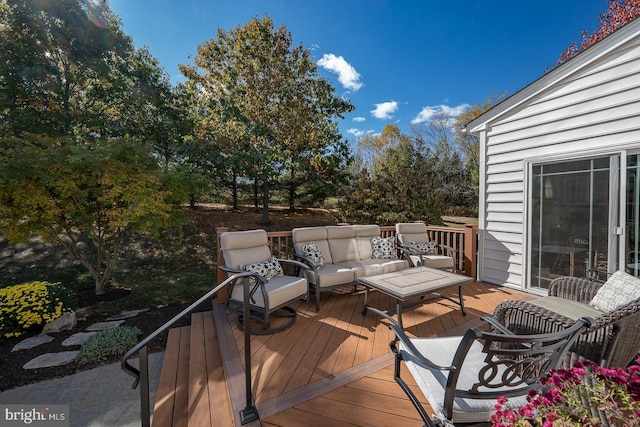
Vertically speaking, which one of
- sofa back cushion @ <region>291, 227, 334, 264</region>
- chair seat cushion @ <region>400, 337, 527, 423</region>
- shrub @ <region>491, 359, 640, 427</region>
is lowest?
chair seat cushion @ <region>400, 337, 527, 423</region>

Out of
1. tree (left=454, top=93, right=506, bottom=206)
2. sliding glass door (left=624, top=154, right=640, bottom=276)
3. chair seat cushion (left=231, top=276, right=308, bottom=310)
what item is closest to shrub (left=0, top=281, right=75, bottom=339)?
chair seat cushion (left=231, top=276, right=308, bottom=310)

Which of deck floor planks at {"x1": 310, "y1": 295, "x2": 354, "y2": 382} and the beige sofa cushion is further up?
the beige sofa cushion

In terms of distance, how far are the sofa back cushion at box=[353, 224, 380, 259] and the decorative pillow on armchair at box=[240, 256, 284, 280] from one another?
1.62 metres

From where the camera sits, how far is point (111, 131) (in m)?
7.83

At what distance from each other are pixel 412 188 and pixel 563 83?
4.17 meters

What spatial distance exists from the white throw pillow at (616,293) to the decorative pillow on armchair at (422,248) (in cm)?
243

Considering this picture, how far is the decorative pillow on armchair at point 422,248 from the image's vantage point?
4.72 m

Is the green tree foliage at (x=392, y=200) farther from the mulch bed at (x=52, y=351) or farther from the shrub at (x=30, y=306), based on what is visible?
the shrub at (x=30, y=306)

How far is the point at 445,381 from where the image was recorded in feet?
4.81

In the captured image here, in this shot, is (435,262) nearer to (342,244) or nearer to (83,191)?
(342,244)

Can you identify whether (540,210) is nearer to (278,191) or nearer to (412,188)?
(412,188)

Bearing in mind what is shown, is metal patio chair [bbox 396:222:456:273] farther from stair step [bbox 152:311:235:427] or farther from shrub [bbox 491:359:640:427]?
shrub [bbox 491:359:640:427]

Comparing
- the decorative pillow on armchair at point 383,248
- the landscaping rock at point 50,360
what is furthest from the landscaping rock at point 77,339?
the decorative pillow on armchair at point 383,248

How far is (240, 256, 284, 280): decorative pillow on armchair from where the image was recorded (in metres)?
3.34
